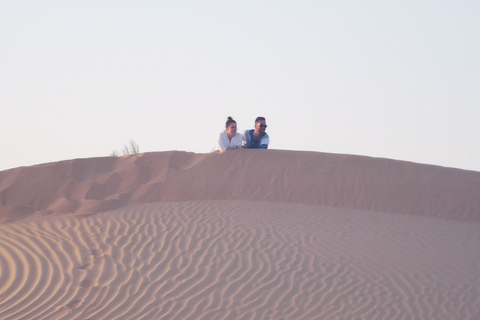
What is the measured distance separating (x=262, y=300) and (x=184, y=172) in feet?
19.2

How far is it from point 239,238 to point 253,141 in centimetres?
410

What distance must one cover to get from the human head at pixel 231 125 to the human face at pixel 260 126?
0.45 m

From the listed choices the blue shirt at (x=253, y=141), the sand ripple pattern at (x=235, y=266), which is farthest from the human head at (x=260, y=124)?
the sand ripple pattern at (x=235, y=266)

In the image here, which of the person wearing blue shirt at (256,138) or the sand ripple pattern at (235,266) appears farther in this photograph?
the person wearing blue shirt at (256,138)

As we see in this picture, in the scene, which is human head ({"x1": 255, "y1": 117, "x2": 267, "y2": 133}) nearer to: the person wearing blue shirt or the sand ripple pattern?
the person wearing blue shirt

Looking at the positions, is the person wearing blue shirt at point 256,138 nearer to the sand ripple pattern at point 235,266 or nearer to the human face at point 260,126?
the human face at point 260,126

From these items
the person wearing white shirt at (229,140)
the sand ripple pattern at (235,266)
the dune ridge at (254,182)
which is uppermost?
the person wearing white shirt at (229,140)

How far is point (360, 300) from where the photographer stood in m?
8.30

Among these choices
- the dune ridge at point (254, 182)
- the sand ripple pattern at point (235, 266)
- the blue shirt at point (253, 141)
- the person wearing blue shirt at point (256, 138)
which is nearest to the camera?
the sand ripple pattern at point (235, 266)

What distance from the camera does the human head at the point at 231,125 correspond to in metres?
13.3

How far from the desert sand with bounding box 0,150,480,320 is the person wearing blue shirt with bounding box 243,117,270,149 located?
0.62 feet

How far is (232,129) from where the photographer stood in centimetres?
1349

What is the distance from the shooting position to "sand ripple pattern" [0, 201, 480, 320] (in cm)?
806

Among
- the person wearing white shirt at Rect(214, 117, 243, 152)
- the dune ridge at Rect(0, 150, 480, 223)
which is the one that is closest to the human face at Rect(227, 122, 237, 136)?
the person wearing white shirt at Rect(214, 117, 243, 152)
